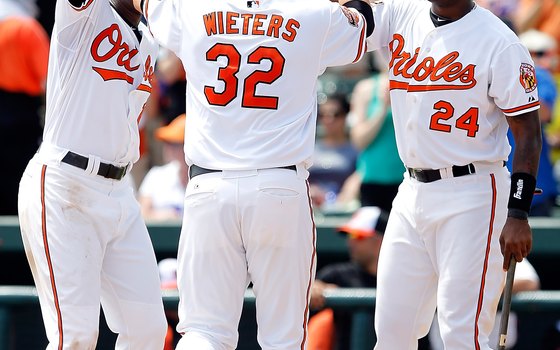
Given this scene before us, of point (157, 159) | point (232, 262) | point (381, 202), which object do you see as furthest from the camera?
point (157, 159)

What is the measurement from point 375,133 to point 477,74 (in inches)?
120

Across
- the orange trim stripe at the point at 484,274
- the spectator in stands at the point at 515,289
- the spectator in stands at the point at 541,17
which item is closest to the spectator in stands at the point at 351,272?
the spectator in stands at the point at 515,289

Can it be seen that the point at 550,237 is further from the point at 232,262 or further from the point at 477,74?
the point at 232,262

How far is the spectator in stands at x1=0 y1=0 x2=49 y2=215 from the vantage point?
9047 millimetres

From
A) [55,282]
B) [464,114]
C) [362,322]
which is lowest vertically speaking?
[362,322]

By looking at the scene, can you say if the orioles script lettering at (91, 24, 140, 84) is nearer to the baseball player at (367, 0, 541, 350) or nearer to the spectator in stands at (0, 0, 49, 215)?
the baseball player at (367, 0, 541, 350)

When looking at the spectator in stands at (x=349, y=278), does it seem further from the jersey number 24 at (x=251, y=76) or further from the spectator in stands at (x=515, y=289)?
the jersey number 24 at (x=251, y=76)

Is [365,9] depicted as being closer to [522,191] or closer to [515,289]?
[522,191]

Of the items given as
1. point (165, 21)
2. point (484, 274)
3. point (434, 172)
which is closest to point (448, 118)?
point (434, 172)

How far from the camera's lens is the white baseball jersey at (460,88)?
5570 millimetres

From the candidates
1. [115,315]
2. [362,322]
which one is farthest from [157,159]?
[115,315]

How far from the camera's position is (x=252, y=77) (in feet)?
17.4

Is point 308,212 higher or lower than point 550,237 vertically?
higher

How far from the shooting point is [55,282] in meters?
5.51
